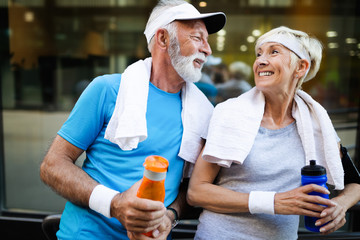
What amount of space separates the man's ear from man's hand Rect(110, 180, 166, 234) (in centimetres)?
83

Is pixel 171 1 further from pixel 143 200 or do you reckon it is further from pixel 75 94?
pixel 75 94

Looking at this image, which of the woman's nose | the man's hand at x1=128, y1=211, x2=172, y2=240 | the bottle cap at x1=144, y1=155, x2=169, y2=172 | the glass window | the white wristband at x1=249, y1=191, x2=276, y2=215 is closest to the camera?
the bottle cap at x1=144, y1=155, x2=169, y2=172

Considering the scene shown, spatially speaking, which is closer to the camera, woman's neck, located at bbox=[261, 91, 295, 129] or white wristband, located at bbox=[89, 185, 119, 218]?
white wristband, located at bbox=[89, 185, 119, 218]

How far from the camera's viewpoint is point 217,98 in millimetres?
3797

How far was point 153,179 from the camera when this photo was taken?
1.26m

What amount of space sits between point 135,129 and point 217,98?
7.50 ft

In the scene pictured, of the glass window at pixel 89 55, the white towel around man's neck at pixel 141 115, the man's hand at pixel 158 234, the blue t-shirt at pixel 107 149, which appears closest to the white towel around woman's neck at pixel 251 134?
the white towel around man's neck at pixel 141 115

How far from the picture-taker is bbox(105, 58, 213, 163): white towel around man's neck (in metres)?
1.62

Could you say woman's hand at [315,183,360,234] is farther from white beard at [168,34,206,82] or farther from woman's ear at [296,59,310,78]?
white beard at [168,34,206,82]

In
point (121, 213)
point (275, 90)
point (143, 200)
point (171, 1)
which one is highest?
point (171, 1)

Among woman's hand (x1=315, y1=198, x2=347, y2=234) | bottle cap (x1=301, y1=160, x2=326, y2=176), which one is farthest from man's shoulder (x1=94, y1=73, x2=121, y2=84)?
woman's hand (x1=315, y1=198, x2=347, y2=234)

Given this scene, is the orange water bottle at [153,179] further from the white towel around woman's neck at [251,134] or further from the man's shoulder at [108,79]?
the man's shoulder at [108,79]

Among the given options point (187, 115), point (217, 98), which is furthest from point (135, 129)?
point (217, 98)

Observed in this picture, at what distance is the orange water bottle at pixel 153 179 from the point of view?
4.11 ft
